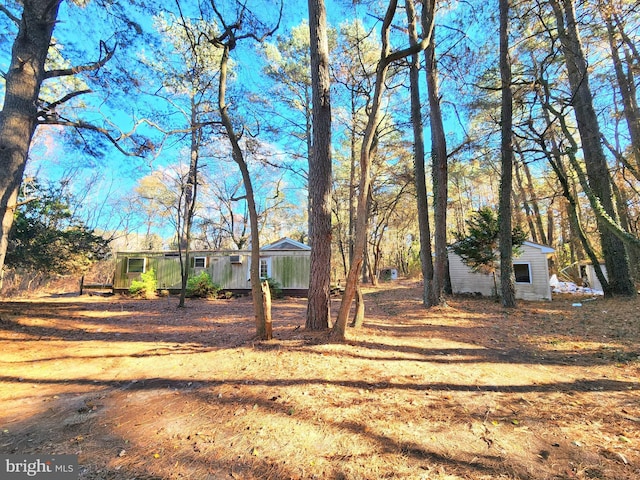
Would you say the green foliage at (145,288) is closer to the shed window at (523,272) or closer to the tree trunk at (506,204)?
the tree trunk at (506,204)

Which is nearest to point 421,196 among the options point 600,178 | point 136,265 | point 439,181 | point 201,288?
point 439,181

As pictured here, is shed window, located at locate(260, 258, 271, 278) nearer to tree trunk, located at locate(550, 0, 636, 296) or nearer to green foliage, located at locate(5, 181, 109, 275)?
green foliage, located at locate(5, 181, 109, 275)

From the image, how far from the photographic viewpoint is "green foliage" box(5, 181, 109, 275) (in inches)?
293

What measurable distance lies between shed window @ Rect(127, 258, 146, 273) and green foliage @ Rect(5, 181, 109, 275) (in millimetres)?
4516

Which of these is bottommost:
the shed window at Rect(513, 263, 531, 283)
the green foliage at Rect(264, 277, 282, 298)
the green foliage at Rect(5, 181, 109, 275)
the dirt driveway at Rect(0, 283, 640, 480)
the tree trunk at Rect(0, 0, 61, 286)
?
the dirt driveway at Rect(0, 283, 640, 480)

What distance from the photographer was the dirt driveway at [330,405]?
6.10ft

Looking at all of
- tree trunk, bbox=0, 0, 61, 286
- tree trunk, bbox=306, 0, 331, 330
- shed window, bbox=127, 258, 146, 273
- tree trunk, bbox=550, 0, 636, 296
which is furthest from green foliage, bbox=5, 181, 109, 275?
tree trunk, bbox=550, 0, 636, 296

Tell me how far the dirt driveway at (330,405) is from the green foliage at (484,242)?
18.3ft

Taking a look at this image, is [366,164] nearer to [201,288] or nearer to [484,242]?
[484,242]

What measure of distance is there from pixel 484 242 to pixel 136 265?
1581cm

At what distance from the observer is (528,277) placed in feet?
37.8

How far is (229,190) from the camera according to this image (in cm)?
2095

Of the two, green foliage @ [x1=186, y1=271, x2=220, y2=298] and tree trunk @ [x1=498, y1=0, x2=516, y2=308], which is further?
green foliage @ [x1=186, y1=271, x2=220, y2=298]

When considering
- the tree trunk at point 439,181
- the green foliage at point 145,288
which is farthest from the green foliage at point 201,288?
the tree trunk at point 439,181
